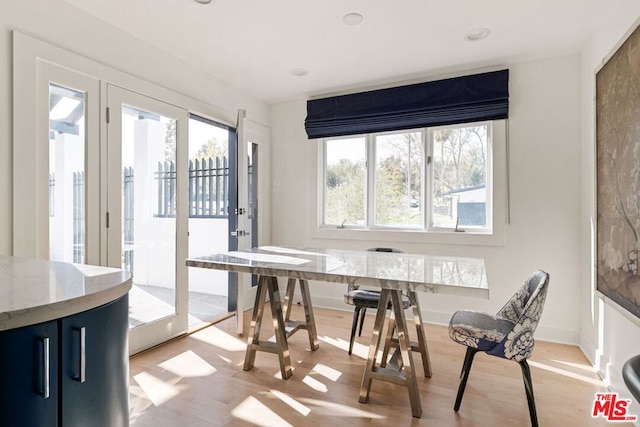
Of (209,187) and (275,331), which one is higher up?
(209,187)

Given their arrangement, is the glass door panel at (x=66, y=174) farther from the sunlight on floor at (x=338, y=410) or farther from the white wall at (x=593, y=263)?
A: the white wall at (x=593, y=263)

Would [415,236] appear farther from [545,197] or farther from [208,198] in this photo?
[208,198]

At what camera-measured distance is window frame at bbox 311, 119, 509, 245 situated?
3178 mm

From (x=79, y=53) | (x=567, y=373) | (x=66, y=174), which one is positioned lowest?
(x=567, y=373)

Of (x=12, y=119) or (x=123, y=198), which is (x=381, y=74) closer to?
(x=123, y=198)

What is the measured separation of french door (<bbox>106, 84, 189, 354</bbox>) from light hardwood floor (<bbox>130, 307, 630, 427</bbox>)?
0.31 meters

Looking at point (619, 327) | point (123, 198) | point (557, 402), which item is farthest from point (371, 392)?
point (123, 198)

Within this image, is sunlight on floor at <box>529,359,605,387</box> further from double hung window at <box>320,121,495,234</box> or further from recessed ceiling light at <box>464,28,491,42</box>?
recessed ceiling light at <box>464,28,491,42</box>

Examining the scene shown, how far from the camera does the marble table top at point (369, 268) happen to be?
5.39ft

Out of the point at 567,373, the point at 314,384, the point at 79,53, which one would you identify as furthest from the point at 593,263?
the point at 79,53

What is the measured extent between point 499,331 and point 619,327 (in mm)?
832

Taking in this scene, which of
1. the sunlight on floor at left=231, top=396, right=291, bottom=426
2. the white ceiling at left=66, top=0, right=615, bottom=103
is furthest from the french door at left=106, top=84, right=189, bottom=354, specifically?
the sunlight on floor at left=231, top=396, right=291, bottom=426

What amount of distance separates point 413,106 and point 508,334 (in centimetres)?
242

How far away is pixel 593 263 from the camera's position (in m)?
2.57
